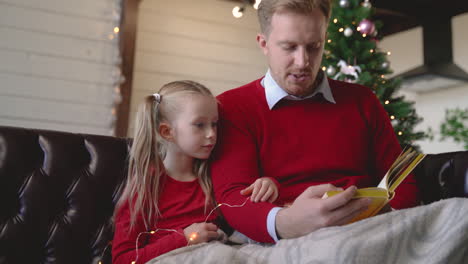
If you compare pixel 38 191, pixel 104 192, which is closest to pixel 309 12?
pixel 104 192

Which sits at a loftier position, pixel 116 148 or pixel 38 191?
pixel 116 148


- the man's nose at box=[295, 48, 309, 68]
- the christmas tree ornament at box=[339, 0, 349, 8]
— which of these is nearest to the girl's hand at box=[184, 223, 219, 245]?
the man's nose at box=[295, 48, 309, 68]

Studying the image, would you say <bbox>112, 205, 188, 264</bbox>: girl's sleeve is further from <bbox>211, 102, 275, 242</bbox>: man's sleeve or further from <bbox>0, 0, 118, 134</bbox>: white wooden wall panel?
<bbox>0, 0, 118, 134</bbox>: white wooden wall panel

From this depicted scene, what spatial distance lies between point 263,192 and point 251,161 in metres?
0.16

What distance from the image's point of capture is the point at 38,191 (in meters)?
1.44

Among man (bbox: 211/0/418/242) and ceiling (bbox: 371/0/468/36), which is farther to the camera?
ceiling (bbox: 371/0/468/36)

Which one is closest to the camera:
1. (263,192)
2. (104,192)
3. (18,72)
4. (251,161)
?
(263,192)

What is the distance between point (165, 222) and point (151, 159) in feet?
0.66

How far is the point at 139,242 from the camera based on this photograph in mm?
1282

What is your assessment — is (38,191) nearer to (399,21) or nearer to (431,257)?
(431,257)

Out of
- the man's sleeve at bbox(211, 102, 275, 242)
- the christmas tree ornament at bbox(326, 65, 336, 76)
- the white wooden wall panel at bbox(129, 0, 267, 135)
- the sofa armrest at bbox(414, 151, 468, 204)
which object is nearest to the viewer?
the man's sleeve at bbox(211, 102, 275, 242)

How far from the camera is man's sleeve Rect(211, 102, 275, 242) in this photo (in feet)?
3.81

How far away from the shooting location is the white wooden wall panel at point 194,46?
436cm

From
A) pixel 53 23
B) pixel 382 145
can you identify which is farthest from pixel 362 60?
pixel 53 23
